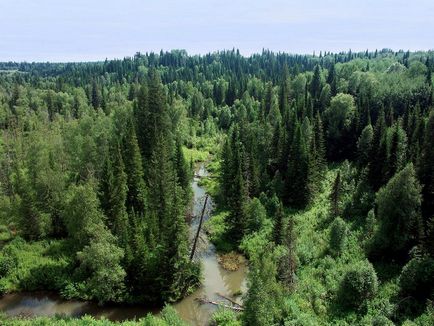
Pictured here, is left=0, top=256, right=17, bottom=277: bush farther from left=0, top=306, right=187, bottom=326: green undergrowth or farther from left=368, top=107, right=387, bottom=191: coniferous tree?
left=368, top=107, right=387, bottom=191: coniferous tree

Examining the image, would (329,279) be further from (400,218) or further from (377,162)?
(377,162)

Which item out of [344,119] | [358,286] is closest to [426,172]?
[358,286]

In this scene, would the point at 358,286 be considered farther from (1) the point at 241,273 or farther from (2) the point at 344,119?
(2) the point at 344,119

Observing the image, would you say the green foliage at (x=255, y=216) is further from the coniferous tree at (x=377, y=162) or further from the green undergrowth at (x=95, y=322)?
the green undergrowth at (x=95, y=322)

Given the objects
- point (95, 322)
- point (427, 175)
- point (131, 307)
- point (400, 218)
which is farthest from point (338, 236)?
point (95, 322)

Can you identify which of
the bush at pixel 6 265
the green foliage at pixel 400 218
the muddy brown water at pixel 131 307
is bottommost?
the muddy brown water at pixel 131 307

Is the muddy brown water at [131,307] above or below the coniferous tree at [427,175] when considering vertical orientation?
below

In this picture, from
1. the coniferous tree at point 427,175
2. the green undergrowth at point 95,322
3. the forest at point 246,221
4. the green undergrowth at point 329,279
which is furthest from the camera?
the coniferous tree at point 427,175

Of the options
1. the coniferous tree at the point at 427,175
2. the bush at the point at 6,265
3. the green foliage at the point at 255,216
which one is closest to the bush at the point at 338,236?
the coniferous tree at the point at 427,175
